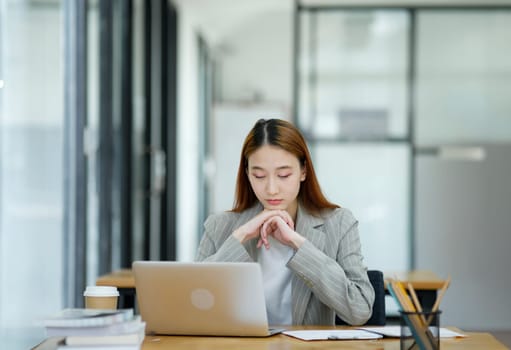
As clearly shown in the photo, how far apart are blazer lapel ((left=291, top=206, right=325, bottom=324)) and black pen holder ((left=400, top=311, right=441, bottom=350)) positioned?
784mm

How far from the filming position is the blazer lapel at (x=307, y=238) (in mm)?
3002

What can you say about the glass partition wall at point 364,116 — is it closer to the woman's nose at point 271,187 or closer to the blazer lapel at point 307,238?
the blazer lapel at point 307,238

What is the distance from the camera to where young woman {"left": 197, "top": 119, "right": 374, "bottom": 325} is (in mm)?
2842

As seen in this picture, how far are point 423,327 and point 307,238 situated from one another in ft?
2.99

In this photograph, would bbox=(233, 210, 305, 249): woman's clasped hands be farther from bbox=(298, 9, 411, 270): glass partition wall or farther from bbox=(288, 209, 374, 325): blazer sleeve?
bbox=(298, 9, 411, 270): glass partition wall

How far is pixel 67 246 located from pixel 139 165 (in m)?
2.05

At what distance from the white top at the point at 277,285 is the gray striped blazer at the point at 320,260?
0.14 feet

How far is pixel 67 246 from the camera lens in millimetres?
4430

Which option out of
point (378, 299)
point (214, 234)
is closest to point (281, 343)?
point (378, 299)

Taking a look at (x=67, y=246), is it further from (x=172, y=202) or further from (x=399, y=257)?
(x=399, y=257)

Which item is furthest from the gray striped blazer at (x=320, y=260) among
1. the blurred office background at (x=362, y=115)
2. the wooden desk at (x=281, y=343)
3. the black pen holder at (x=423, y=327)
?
the blurred office background at (x=362, y=115)

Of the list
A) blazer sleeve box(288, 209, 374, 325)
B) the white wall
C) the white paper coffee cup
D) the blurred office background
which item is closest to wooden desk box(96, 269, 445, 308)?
blazer sleeve box(288, 209, 374, 325)

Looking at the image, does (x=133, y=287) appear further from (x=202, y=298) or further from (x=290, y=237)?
(x=202, y=298)

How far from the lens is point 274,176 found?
3.04 meters
